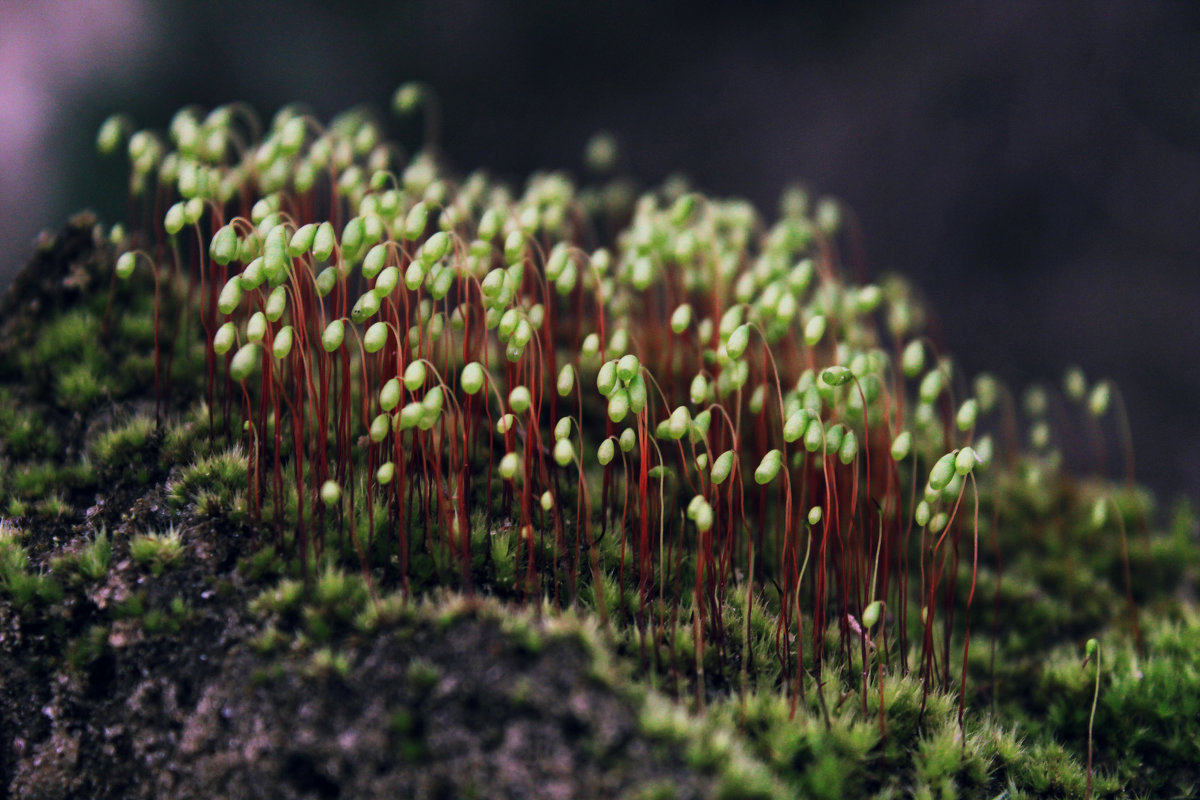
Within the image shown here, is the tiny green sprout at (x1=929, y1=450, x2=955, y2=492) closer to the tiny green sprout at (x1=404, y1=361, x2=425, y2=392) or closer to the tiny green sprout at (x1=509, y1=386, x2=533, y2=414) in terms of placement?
the tiny green sprout at (x1=509, y1=386, x2=533, y2=414)

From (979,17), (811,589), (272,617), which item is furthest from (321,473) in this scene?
(979,17)

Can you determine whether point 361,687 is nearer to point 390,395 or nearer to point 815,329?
point 390,395

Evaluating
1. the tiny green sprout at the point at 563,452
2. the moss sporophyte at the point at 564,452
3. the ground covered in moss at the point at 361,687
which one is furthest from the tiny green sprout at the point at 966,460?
the tiny green sprout at the point at 563,452

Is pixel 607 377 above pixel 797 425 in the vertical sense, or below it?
above

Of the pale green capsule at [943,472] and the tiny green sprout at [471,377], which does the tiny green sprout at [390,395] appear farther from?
the pale green capsule at [943,472]

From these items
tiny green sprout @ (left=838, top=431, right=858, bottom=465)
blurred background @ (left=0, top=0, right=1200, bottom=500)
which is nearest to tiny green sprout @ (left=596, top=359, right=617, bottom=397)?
tiny green sprout @ (left=838, top=431, right=858, bottom=465)

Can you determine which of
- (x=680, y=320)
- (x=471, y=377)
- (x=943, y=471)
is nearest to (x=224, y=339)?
(x=471, y=377)
